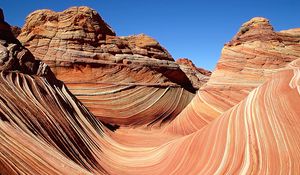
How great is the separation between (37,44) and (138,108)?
205 inches

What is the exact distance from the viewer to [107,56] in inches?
597

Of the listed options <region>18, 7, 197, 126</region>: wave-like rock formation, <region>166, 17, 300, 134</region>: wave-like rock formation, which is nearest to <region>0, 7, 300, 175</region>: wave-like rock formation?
<region>166, 17, 300, 134</region>: wave-like rock formation

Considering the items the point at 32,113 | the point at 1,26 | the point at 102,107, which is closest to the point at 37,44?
the point at 102,107

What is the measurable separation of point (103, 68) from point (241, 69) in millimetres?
5897

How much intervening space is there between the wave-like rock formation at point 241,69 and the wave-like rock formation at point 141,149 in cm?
378

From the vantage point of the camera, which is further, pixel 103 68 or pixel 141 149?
pixel 103 68

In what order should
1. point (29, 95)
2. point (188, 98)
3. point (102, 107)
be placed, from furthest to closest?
point (188, 98) < point (102, 107) < point (29, 95)

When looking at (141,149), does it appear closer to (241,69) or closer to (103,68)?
(241,69)

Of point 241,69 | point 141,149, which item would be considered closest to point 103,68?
point 241,69

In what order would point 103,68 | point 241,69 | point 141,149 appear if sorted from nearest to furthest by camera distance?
1. point 141,149
2. point 241,69
3. point 103,68

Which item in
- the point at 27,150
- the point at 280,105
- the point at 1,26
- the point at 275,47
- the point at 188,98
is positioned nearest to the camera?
the point at 27,150

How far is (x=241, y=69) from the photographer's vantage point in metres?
11.8

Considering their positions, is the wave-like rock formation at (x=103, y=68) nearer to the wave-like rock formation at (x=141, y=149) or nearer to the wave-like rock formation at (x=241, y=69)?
the wave-like rock formation at (x=241, y=69)

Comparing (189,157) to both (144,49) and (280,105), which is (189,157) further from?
(144,49)
